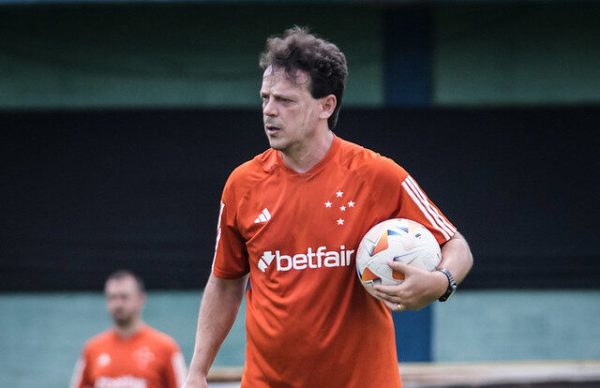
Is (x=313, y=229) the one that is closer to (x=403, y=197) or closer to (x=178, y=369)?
(x=403, y=197)

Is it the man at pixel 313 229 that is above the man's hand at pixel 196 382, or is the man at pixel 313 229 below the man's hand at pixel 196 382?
above

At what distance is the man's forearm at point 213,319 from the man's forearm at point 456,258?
0.89m

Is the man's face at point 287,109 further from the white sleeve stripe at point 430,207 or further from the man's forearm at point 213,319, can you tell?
the man's forearm at point 213,319

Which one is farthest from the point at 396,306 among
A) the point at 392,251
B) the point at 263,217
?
the point at 263,217

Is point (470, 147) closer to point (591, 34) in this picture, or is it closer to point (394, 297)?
point (591, 34)

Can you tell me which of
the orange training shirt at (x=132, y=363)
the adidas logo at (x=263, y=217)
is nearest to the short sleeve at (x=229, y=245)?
the adidas logo at (x=263, y=217)

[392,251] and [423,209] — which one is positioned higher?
[423,209]

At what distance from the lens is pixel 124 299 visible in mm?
8469

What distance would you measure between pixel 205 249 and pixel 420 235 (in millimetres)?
6307

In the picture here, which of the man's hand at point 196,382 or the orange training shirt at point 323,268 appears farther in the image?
the man's hand at point 196,382

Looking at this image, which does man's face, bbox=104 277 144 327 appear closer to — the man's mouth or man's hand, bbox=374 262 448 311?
the man's mouth

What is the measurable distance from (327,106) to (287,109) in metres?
0.22

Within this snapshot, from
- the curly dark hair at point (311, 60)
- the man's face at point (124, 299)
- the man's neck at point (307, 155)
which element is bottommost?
the man's face at point (124, 299)

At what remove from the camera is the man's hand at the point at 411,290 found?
3.74 m
